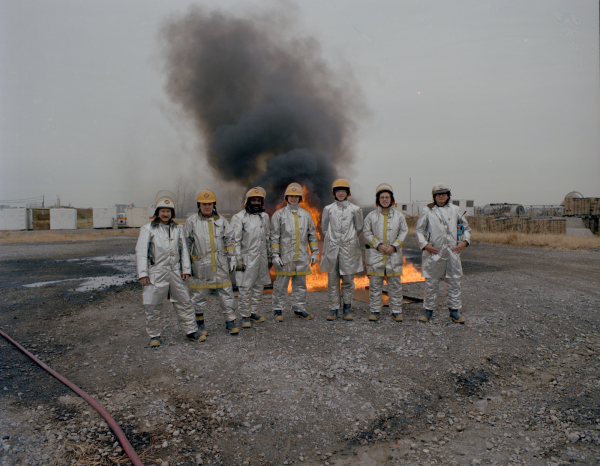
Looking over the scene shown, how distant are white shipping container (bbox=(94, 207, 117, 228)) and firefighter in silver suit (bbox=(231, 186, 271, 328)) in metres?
37.8

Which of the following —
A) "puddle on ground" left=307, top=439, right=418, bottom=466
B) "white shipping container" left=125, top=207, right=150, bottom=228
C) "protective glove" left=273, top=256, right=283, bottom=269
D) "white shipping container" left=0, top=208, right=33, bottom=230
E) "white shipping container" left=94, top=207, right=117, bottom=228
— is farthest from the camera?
"white shipping container" left=94, top=207, right=117, bottom=228

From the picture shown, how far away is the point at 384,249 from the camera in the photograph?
5.28m

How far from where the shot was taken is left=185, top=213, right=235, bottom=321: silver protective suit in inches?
191

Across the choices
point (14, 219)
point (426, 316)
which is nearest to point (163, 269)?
point (426, 316)

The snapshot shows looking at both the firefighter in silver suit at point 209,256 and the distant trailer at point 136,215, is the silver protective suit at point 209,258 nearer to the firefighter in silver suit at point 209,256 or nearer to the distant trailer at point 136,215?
the firefighter in silver suit at point 209,256

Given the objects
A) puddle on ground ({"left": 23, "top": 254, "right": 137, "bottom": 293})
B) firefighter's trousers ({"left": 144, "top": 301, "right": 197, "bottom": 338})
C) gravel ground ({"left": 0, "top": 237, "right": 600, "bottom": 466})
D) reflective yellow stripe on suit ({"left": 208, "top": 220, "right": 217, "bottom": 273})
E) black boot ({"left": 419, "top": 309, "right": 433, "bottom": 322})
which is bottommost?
gravel ground ({"left": 0, "top": 237, "right": 600, "bottom": 466})

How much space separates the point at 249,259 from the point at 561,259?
11.9 meters

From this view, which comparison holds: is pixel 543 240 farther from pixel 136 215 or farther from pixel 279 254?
pixel 136 215

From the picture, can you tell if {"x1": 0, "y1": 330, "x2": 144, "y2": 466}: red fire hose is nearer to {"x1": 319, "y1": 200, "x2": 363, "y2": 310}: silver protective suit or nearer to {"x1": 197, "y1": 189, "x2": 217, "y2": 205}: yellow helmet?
{"x1": 197, "y1": 189, "x2": 217, "y2": 205}: yellow helmet

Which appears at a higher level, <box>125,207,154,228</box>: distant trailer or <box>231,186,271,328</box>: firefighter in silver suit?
<box>125,207,154,228</box>: distant trailer

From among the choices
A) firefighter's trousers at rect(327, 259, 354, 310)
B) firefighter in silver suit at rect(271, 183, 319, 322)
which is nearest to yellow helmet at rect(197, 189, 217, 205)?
firefighter in silver suit at rect(271, 183, 319, 322)

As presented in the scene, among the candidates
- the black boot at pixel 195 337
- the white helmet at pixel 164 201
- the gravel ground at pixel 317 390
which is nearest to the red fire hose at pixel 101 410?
the gravel ground at pixel 317 390

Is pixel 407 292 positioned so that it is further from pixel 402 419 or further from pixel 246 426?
pixel 246 426

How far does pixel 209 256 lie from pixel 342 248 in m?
2.00
